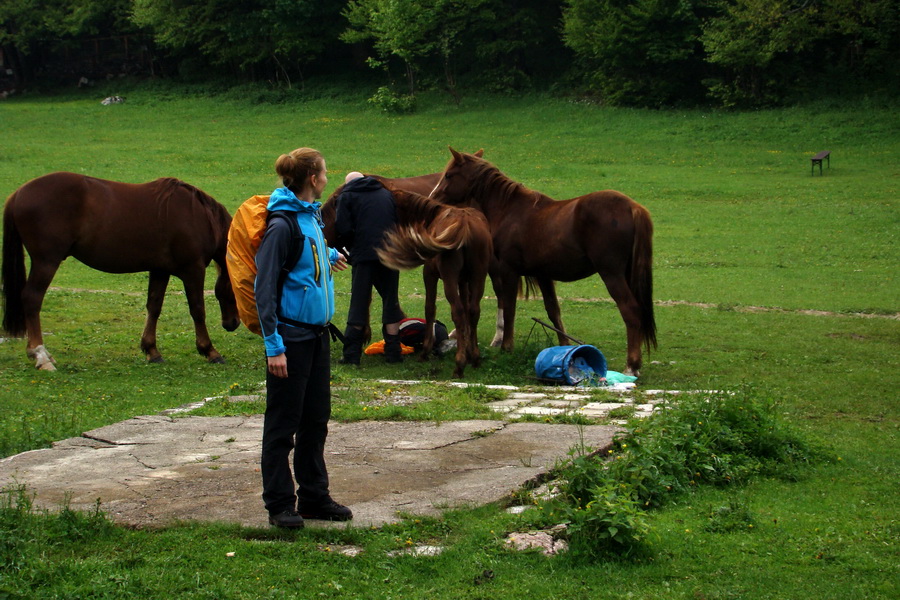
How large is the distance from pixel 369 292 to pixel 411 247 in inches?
37.9

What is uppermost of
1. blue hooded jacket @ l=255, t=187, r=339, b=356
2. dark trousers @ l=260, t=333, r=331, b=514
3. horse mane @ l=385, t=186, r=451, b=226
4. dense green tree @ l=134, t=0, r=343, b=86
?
dense green tree @ l=134, t=0, r=343, b=86

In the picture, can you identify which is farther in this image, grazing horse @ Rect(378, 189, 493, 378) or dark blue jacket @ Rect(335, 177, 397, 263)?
dark blue jacket @ Rect(335, 177, 397, 263)

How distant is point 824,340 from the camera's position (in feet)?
37.7

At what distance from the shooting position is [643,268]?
33.1ft

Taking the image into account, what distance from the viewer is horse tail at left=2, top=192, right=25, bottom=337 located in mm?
10336

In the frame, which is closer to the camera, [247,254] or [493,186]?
[247,254]

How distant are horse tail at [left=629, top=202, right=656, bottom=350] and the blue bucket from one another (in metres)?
0.99

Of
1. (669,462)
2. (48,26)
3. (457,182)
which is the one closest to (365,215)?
(457,182)

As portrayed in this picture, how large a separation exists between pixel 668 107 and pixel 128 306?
98.0ft

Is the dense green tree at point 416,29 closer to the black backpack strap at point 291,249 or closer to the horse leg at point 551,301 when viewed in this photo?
the horse leg at point 551,301

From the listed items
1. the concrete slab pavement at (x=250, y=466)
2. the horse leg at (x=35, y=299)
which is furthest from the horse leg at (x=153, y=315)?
the concrete slab pavement at (x=250, y=466)

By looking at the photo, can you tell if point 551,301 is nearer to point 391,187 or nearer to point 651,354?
point 651,354

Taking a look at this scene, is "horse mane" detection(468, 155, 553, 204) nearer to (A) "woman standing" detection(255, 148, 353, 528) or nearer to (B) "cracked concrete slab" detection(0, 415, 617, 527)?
(B) "cracked concrete slab" detection(0, 415, 617, 527)

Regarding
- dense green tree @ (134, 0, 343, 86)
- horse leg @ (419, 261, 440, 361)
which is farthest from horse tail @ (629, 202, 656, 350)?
dense green tree @ (134, 0, 343, 86)
